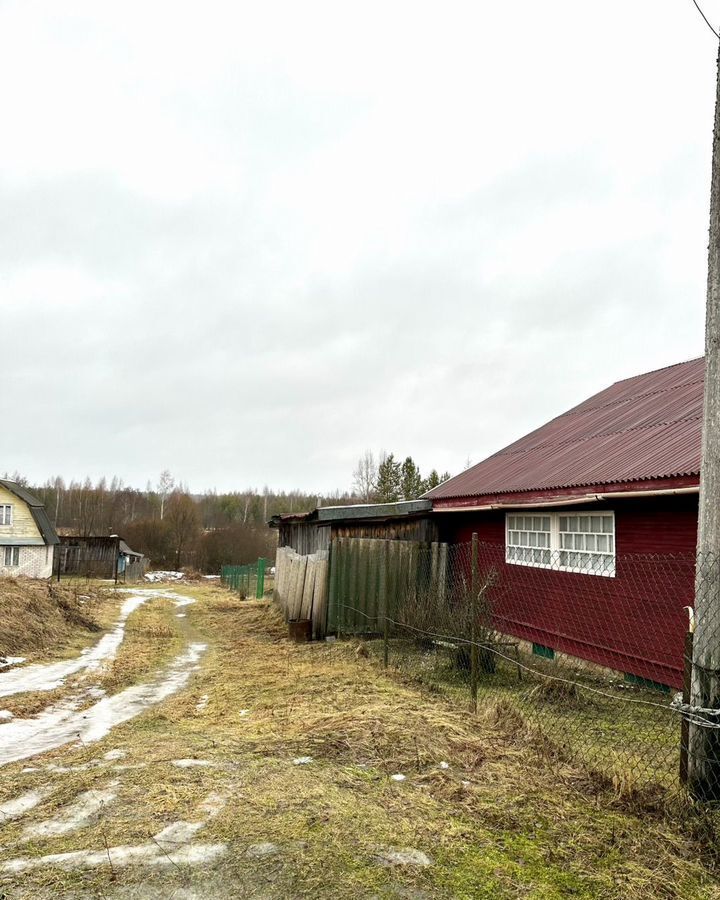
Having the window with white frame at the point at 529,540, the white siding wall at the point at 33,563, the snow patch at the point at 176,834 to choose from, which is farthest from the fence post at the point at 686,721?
the white siding wall at the point at 33,563

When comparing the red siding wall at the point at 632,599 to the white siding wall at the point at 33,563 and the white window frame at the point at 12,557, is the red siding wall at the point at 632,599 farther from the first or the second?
the white window frame at the point at 12,557

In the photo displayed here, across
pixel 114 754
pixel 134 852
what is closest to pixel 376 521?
pixel 114 754

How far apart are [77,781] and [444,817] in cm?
260

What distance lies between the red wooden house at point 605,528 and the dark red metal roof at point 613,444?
36mm

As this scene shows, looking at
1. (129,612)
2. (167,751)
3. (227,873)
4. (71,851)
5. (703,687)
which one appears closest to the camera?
(227,873)

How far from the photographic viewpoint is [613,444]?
36.5 feet

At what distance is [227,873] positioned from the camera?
131 inches

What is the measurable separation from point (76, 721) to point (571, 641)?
7129 mm

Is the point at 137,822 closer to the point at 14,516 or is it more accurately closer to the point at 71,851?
the point at 71,851

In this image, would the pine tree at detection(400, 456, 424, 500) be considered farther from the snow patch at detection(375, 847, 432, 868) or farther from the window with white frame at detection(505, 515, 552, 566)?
the snow patch at detection(375, 847, 432, 868)

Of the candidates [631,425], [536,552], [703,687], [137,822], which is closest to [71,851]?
[137,822]

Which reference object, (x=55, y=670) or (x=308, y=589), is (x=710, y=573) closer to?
(x=55, y=670)

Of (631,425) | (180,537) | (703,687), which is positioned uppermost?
(631,425)

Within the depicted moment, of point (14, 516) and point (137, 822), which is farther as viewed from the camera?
point (14, 516)
